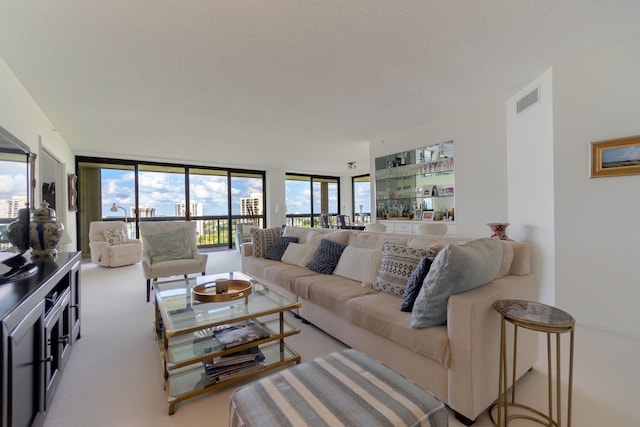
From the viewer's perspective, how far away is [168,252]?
366cm

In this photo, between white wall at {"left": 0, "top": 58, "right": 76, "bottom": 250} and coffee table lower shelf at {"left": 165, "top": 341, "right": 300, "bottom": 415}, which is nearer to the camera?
coffee table lower shelf at {"left": 165, "top": 341, "right": 300, "bottom": 415}

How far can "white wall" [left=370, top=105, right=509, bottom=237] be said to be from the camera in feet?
12.3

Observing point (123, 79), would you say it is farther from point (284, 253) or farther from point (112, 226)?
point (112, 226)

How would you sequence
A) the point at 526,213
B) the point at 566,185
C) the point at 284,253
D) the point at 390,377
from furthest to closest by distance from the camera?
the point at 284,253 < the point at 526,213 < the point at 566,185 < the point at 390,377

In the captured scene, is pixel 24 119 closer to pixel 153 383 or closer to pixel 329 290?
pixel 153 383

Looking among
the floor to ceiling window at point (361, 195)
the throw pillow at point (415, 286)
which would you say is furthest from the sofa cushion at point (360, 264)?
the floor to ceiling window at point (361, 195)

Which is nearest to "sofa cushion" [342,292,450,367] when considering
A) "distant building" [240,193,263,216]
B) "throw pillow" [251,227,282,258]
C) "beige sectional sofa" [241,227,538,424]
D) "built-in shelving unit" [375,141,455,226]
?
"beige sectional sofa" [241,227,538,424]

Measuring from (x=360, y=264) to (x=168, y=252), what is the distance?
2626 mm

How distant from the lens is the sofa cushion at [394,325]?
1.44 meters

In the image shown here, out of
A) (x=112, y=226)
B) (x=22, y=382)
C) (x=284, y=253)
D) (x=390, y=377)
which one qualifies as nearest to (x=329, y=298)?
(x=390, y=377)

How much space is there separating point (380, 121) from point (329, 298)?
10.1 ft

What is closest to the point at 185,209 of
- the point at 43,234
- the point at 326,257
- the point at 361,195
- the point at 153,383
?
the point at 43,234

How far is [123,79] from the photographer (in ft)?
9.16

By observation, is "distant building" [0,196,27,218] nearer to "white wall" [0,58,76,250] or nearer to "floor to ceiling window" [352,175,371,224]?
"white wall" [0,58,76,250]
